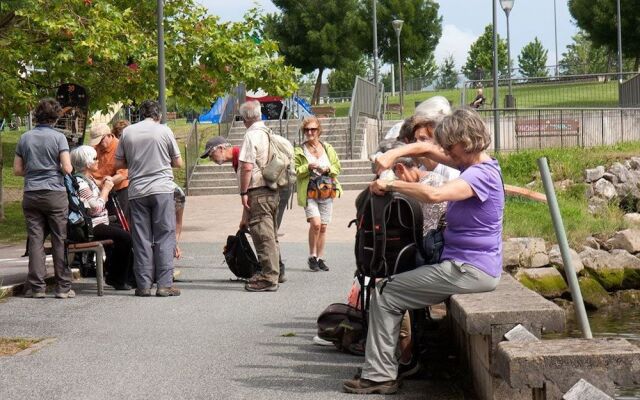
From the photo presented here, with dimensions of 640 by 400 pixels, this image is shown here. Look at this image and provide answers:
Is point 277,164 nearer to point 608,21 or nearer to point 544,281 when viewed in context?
point 544,281

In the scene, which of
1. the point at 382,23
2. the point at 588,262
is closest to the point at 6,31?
the point at 588,262

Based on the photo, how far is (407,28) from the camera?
7225cm

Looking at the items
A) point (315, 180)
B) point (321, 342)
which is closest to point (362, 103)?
point (315, 180)

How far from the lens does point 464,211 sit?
23.9 ft

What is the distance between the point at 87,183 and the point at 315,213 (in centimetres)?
270

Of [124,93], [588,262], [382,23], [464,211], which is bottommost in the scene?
[588,262]

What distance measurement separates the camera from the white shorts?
14.1 m

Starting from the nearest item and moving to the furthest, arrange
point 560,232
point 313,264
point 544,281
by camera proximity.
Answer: point 560,232 < point 313,264 < point 544,281

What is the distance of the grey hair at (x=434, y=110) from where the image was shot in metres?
8.45

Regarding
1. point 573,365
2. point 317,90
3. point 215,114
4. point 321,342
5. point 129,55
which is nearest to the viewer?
point 573,365

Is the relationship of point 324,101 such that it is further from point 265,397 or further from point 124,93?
point 265,397

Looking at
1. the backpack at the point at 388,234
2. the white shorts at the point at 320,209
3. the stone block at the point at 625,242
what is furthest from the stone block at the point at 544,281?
the backpack at the point at 388,234

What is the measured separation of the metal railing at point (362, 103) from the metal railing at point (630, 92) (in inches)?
313

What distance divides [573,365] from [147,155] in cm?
694
